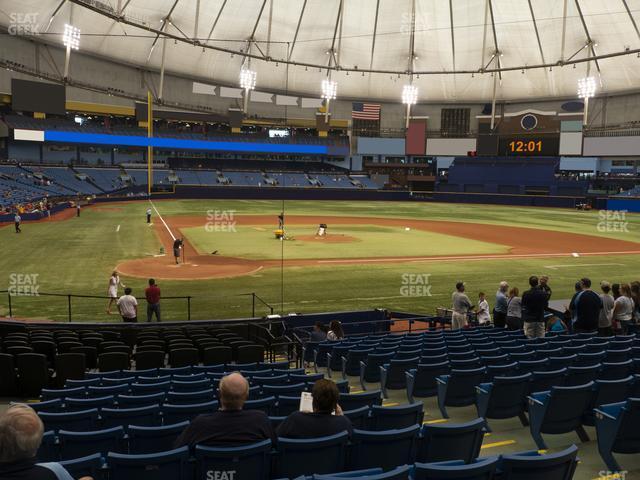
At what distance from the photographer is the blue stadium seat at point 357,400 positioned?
7.25m

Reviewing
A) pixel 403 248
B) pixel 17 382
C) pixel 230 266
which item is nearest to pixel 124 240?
pixel 230 266

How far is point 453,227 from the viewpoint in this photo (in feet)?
163

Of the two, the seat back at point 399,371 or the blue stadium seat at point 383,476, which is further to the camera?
the seat back at point 399,371

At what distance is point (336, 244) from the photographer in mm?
36844

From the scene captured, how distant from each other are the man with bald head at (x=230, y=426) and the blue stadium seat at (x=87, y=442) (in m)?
0.92

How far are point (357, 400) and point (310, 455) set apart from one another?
7.77ft

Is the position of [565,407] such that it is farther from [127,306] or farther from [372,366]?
[127,306]

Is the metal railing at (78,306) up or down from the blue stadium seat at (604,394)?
down

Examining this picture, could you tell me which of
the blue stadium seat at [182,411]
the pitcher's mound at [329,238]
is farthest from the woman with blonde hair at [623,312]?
the pitcher's mound at [329,238]

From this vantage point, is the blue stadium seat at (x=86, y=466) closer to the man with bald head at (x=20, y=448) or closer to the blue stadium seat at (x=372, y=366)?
the man with bald head at (x=20, y=448)

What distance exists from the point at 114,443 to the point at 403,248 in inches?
1229

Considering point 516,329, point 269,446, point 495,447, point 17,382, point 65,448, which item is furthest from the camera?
point 516,329

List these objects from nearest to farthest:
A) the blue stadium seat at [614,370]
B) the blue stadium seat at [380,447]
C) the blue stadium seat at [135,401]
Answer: the blue stadium seat at [380,447]
the blue stadium seat at [135,401]
the blue stadium seat at [614,370]

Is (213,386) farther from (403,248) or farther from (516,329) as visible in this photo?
(403,248)
